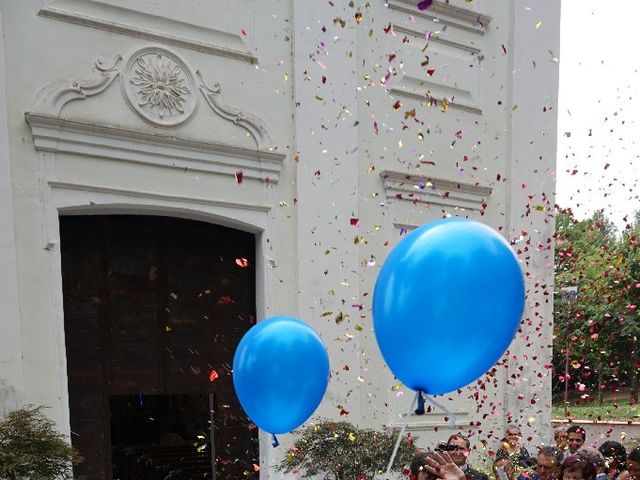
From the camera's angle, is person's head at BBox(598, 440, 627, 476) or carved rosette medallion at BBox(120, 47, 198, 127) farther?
carved rosette medallion at BBox(120, 47, 198, 127)

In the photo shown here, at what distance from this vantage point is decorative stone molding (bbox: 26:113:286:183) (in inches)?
233

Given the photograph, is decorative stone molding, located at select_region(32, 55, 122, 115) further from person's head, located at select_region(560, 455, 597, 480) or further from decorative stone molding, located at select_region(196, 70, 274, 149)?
person's head, located at select_region(560, 455, 597, 480)

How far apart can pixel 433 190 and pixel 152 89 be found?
13.3 feet

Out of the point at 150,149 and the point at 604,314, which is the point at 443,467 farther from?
the point at 604,314

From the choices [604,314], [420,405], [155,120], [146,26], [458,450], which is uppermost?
[146,26]

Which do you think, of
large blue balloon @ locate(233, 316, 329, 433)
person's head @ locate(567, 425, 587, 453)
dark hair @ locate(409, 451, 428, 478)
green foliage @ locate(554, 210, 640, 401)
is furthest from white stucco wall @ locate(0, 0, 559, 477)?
green foliage @ locate(554, 210, 640, 401)

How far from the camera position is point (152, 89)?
21.4ft

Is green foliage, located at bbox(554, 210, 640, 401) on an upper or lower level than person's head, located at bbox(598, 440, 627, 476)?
lower

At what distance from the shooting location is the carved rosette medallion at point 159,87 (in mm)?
6406

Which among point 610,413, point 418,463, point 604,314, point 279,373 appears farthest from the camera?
point 604,314

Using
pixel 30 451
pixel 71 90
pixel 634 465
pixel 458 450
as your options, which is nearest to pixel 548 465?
pixel 634 465

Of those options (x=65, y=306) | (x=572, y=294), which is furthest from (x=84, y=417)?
(x=572, y=294)

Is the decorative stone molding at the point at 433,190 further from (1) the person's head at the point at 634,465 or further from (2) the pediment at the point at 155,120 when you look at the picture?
(1) the person's head at the point at 634,465

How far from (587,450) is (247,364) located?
8.18ft
